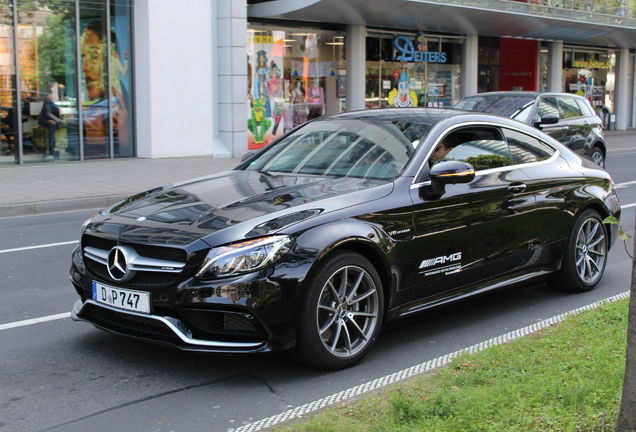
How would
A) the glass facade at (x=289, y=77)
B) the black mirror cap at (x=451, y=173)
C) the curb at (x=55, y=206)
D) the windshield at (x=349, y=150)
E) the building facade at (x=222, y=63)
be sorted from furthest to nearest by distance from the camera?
the glass facade at (x=289, y=77)
the building facade at (x=222, y=63)
the curb at (x=55, y=206)
the windshield at (x=349, y=150)
the black mirror cap at (x=451, y=173)

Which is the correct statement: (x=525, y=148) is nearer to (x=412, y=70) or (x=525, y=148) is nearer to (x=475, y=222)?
(x=475, y=222)

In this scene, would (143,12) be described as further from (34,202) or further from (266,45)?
(34,202)

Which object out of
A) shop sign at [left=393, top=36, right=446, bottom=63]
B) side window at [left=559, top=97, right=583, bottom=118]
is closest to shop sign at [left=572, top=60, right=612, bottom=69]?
shop sign at [left=393, top=36, right=446, bottom=63]

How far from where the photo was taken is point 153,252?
174 inches

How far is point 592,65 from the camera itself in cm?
3631

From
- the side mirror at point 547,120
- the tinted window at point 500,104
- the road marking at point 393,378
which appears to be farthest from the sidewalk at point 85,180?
the road marking at point 393,378

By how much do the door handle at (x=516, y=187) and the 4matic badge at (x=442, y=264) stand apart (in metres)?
→ 0.81

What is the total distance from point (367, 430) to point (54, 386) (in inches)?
76.9

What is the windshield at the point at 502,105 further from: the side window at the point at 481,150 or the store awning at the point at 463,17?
the side window at the point at 481,150

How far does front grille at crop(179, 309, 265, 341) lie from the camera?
4.28 metres

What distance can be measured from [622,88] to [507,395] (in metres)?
36.9

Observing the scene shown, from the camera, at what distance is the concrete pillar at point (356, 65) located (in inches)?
976

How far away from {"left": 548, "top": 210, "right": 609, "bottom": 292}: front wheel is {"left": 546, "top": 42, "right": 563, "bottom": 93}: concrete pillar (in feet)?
93.0

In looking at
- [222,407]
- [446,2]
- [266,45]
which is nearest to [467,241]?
[222,407]
